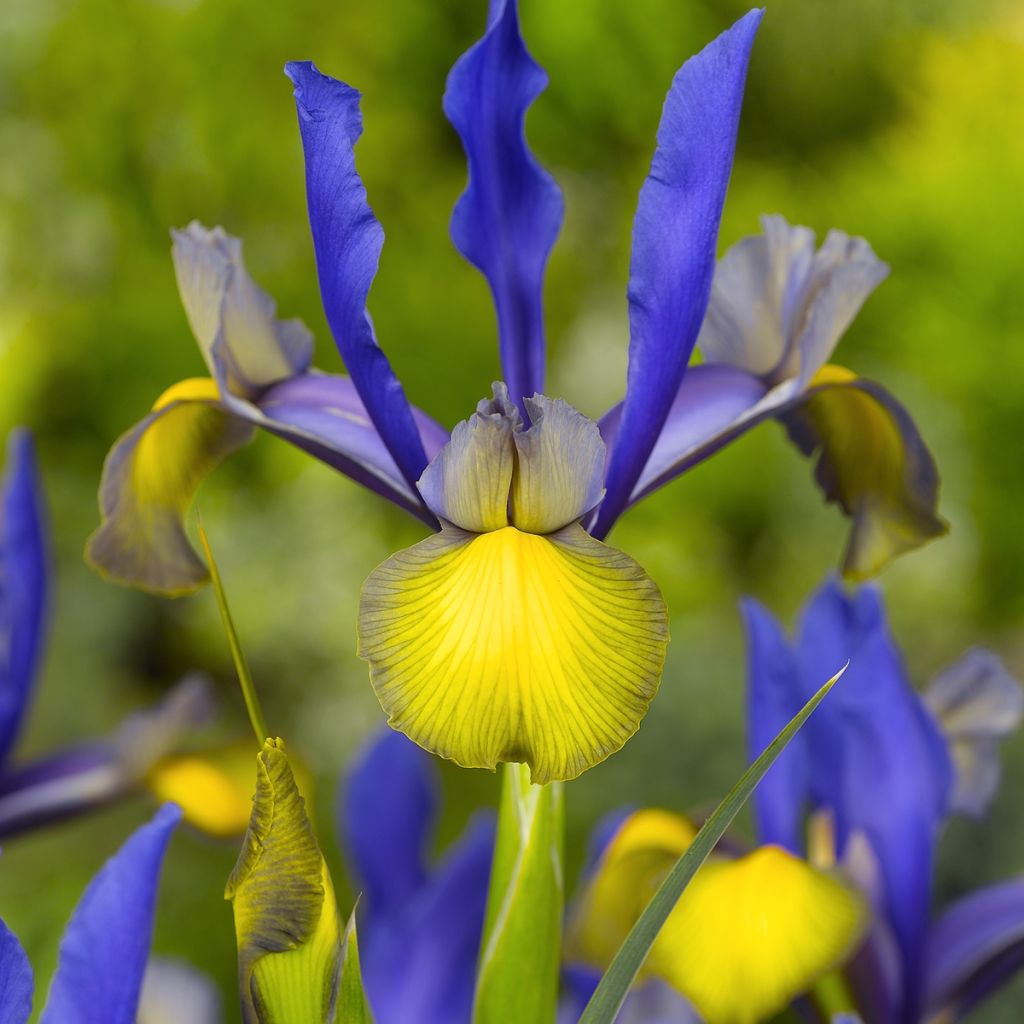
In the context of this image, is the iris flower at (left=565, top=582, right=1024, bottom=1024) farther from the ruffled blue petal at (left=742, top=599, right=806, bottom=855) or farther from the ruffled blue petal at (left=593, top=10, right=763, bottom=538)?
the ruffled blue petal at (left=593, top=10, right=763, bottom=538)

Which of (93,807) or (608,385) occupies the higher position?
(608,385)

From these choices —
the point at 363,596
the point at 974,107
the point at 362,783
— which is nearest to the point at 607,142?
the point at 974,107

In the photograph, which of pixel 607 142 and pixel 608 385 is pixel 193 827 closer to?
pixel 608 385

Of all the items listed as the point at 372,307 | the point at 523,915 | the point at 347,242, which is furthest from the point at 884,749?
the point at 372,307

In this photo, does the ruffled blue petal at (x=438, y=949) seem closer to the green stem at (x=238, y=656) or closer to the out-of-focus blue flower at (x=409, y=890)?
the out-of-focus blue flower at (x=409, y=890)

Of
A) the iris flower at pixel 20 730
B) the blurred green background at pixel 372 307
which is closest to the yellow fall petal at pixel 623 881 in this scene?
the iris flower at pixel 20 730

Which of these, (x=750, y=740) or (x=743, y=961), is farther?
(x=750, y=740)
